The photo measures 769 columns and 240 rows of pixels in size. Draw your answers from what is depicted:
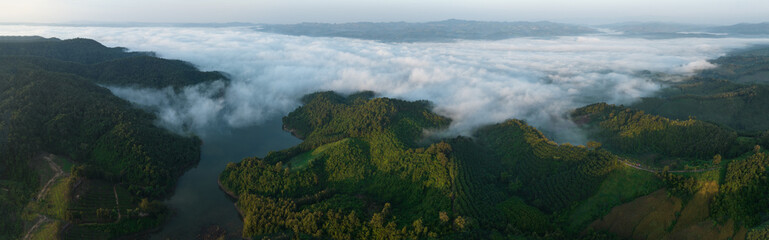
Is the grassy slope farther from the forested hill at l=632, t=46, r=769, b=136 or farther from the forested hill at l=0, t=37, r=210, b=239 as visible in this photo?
the forested hill at l=0, t=37, r=210, b=239

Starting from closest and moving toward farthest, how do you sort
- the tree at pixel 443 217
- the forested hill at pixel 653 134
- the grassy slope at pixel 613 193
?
the tree at pixel 443 217
the grassy slope at pixel 613 193
the forested hill at pixel 653 134

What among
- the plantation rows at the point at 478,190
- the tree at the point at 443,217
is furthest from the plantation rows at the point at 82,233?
the plantation rows at the point at 478,190

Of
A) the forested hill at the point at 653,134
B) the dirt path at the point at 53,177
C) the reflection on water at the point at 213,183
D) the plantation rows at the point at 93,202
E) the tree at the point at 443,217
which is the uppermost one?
the forested hill at the point at 653,134

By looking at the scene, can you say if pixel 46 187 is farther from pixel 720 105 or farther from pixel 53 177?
pixel 720 105

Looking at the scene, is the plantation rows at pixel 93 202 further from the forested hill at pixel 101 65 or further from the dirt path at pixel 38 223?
the forested hill at pixel 101 65

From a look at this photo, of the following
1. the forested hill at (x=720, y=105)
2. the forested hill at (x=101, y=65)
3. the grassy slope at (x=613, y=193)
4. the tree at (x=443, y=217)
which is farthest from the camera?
the forested hill at (x=101, y=65)

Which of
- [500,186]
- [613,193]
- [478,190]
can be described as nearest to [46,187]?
[478,190]
